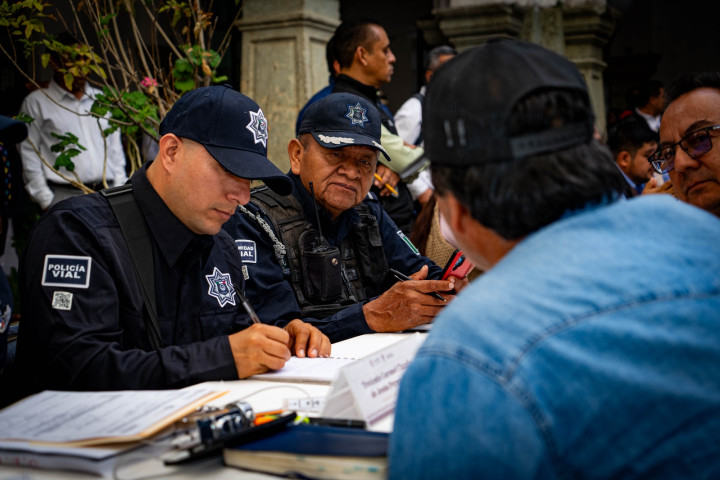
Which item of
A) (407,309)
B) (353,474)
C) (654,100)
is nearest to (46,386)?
(353,474)

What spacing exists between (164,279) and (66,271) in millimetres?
298

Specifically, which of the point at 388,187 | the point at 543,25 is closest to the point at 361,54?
the point at 388,187

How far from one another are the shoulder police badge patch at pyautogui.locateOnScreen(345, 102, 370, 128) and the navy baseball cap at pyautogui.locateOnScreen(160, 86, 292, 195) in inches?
39.9

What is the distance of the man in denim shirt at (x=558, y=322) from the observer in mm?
996

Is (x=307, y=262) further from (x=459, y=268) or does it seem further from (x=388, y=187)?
(x=388, y=187)

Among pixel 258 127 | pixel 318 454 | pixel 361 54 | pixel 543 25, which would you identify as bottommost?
pixel 318 454

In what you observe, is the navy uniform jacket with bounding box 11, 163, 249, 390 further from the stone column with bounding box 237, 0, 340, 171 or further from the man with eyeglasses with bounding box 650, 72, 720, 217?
the stone column with bounding box 237, 0, 340, 171

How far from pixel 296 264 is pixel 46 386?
3.97 ft

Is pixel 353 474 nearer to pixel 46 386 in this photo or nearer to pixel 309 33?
pixel 46 386

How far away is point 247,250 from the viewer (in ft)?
9.57

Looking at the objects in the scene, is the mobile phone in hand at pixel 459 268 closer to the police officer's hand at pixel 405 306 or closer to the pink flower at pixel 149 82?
the police officer's hand at pixel 405 306

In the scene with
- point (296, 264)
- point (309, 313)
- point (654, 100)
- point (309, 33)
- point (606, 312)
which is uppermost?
point (309, 33)

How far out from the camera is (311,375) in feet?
6.90

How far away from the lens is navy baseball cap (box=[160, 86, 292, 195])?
2.23 metres
